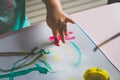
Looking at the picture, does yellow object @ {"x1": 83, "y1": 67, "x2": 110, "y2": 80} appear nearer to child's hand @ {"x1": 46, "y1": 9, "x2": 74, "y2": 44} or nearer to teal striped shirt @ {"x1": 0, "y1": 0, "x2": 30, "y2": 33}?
child's hand @ {"x1": 46, "y1": 9, "x2": 74, "y2": 44}

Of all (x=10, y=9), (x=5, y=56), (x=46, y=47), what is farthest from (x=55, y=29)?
(x=10, y=9)

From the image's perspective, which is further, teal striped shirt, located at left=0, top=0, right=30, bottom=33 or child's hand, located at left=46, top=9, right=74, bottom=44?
teal striped shirt, located at left=0, top=0, right=30, bottom=33

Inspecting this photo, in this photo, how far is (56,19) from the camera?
792 millimetres

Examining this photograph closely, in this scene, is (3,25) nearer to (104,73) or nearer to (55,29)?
(55,29)

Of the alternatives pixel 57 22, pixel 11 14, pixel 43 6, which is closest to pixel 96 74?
pixel 57 22

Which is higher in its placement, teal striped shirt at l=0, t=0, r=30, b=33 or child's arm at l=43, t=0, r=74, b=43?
child's arm at l=43, t=0, r=74, b=43

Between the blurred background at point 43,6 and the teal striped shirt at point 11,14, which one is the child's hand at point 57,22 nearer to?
the teal striped shirt at point 11,14

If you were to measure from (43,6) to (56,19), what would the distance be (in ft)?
2.22

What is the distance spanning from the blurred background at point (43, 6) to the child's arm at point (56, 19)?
627 millimetres

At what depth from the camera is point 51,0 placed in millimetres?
825

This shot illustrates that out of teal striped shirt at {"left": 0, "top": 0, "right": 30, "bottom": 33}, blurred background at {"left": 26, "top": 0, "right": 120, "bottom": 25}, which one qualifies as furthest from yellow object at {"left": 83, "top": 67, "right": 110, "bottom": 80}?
blurred background at {"left": 26, "top": 0, "right": 120, "bottom": 25}

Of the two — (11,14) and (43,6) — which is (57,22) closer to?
(11,14)

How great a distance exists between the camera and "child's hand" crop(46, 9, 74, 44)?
2.52 ft

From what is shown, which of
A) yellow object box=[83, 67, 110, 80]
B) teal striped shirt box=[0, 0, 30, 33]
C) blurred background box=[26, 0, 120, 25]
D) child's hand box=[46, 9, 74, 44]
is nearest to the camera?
yellow object box=[83, 67, 110, 80]
